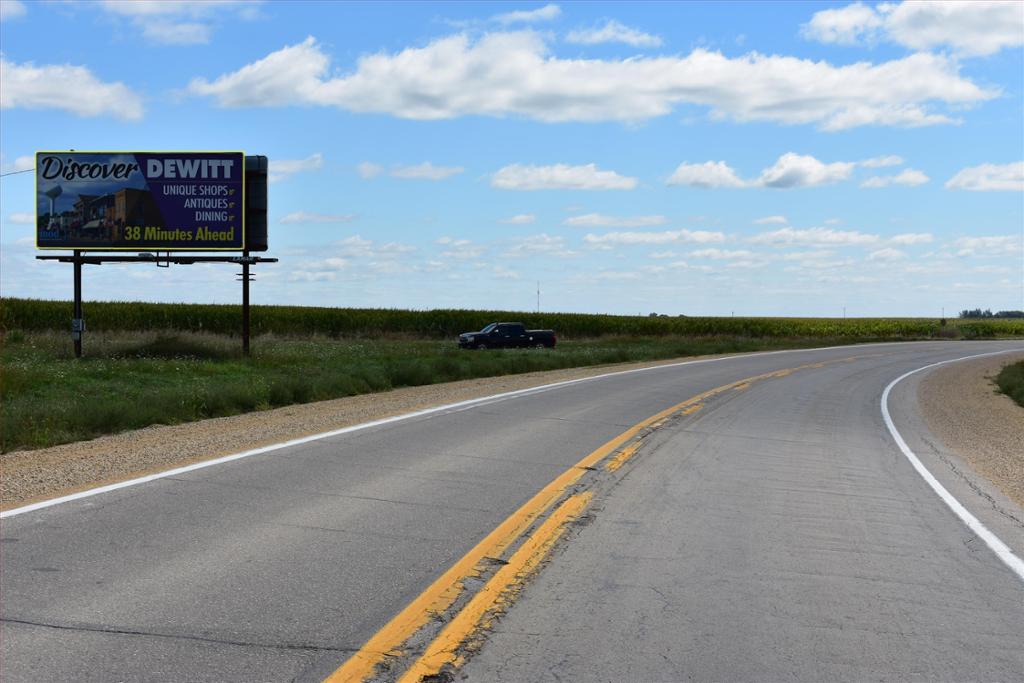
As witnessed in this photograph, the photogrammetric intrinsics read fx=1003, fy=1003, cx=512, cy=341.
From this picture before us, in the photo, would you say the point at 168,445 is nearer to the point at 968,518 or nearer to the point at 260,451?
the point at 260,451

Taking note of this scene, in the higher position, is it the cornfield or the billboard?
the billboard

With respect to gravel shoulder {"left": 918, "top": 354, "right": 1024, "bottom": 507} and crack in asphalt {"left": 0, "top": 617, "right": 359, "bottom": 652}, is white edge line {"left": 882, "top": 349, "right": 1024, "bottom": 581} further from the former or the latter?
crack in asphalt {"left": 0, "top": 617, "right": 359, "bottom": 652}

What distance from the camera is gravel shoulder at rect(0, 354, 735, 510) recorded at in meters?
9.52

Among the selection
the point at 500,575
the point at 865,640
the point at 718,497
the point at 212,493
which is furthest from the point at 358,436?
the point at 865,640

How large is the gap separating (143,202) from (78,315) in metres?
3.96

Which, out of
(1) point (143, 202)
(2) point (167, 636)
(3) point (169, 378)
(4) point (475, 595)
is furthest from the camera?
(1) point (143, 202)

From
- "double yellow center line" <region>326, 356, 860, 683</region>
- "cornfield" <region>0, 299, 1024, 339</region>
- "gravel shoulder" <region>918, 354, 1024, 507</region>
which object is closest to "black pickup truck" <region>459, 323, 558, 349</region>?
"cornfield" <region>0, 299, 1024, 339</region>

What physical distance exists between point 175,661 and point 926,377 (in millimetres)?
33481

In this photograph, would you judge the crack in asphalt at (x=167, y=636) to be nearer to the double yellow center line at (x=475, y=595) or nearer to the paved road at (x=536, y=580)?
the paved road at (x=536, y=580)

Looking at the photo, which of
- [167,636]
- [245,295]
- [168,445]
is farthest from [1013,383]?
[167,636]

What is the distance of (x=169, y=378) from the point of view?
23.8 meters

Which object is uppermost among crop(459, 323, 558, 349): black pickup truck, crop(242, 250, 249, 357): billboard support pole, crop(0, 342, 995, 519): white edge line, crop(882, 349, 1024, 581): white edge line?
crop(242, 250, 249, 357): billboard support pole

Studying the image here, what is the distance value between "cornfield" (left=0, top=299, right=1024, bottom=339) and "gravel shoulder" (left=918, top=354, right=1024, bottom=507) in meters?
35.9

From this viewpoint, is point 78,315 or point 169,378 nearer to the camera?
point 169,378
